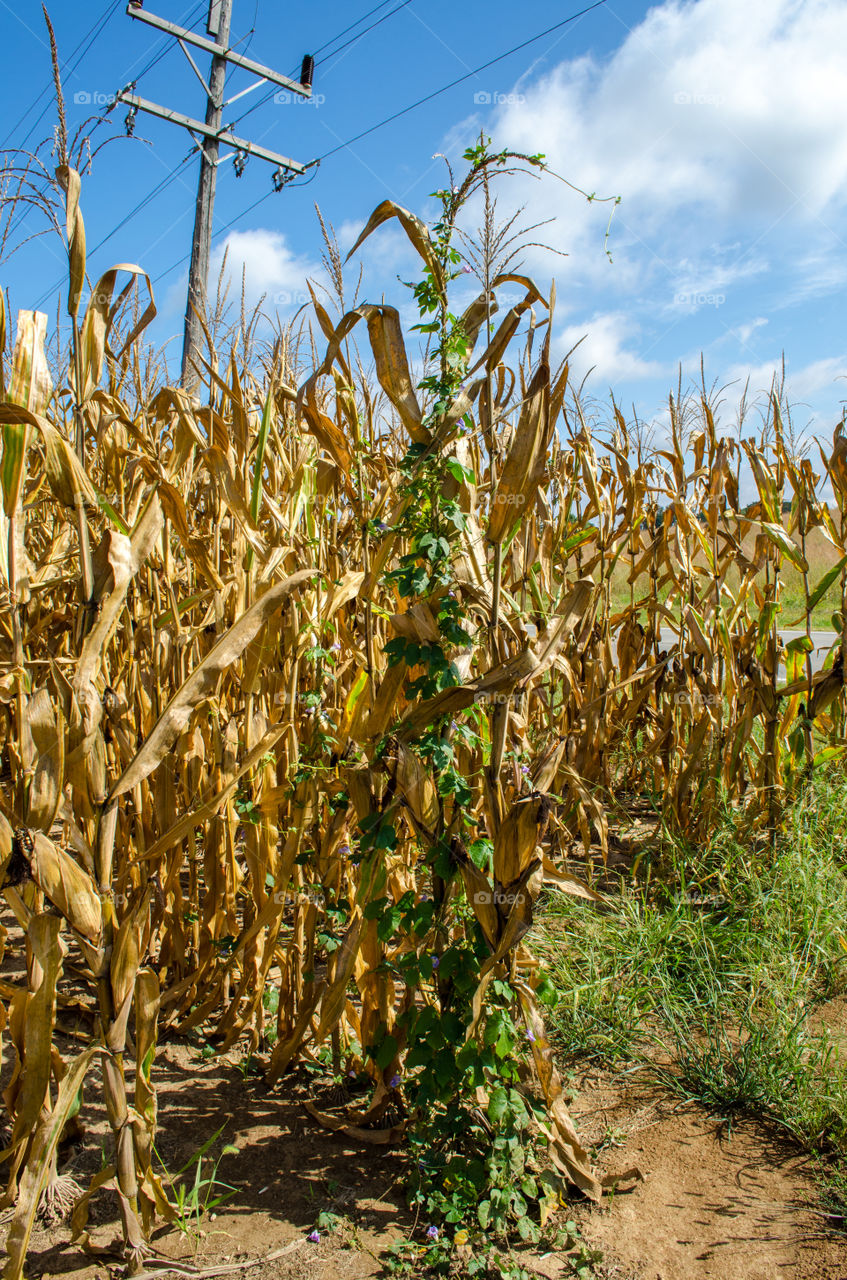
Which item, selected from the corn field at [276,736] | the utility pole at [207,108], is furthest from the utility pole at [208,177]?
the corn field at [276,736]

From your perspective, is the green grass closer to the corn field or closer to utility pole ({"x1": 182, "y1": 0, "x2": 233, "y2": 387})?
the corn field

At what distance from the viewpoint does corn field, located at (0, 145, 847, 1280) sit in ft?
4.42


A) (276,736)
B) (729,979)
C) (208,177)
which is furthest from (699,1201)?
(208,177)

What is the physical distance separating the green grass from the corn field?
1.11 feet

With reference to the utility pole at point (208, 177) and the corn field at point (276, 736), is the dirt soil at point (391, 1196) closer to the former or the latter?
the corn field at point (276, 736)

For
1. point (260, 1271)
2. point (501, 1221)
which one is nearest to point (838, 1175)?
point (501, 1221)

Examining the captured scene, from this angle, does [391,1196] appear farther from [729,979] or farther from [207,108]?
[207,108]

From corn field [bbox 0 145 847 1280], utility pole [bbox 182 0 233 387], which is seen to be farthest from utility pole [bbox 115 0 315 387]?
corn field [bbox 0 145 847 1280]

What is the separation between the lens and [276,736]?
1.68 meters

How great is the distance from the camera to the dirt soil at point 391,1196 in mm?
1561

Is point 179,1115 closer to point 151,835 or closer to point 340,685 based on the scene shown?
point 151,835

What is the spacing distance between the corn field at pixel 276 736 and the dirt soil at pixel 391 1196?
3.5 inches

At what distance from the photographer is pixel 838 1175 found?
5.66 feet

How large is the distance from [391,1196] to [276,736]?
105cm
